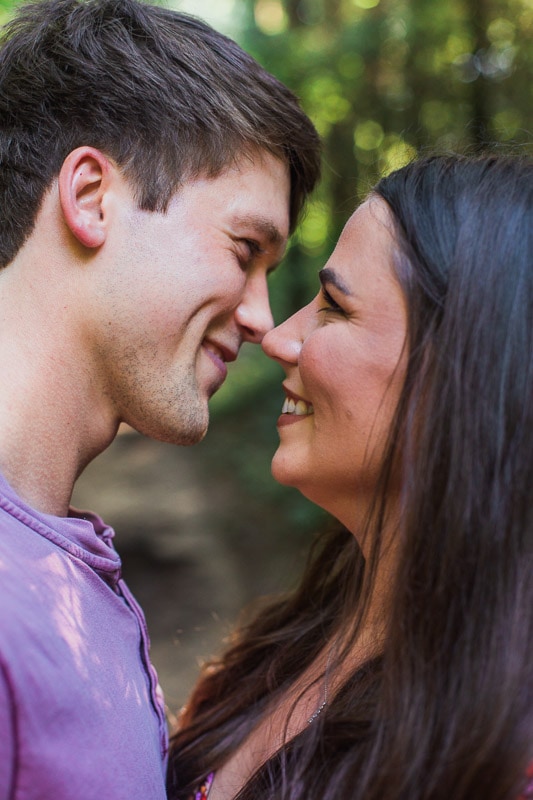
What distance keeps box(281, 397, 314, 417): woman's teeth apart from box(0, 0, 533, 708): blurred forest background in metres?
2.31

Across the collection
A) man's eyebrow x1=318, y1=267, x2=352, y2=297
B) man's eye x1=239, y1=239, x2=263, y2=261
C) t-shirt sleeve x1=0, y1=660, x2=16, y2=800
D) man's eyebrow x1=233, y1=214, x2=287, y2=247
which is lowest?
t-shirt sleeve x1=0, y1=660, x2=16, y2=800

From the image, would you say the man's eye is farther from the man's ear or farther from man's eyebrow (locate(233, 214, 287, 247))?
the man's ear

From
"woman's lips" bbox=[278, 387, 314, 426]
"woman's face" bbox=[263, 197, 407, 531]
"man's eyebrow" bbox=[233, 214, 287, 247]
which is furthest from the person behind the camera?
"man's eyebrow" bbox=[233, 214, 287, 247]

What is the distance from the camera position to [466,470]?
1.55m

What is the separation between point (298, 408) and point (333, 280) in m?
0.39

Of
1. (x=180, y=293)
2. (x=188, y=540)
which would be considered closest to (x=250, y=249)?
(x=180, y=293)

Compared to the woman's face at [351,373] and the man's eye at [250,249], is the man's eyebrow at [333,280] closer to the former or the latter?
the woman's face at [351,373]

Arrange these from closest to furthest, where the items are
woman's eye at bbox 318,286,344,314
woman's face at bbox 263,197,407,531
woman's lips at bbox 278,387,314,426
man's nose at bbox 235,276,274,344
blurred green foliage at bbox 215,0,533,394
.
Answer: woman's face at bbox 263,197,407,531 → woman's eye at bbox 318,286,344,314 → woman's lips at bbox 278,387,314,426 → man's nose at bbox 235,276,274,344 → blurred green foliage at bbox 215,0,533,394

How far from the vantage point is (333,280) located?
189 cm

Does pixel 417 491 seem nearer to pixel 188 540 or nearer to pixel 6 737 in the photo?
pixel 6 737

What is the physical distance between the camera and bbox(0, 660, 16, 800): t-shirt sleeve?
4.43ft

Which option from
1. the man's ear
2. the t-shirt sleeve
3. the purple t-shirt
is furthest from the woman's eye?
the t-shirt sleeve

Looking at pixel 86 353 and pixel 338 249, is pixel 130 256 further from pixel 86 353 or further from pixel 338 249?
pixel 338 249

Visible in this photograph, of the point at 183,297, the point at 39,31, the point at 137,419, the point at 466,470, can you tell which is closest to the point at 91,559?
the point at 137,419
